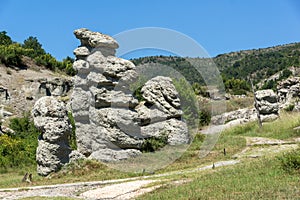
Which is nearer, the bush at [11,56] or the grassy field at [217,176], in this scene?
the grassy field at [217,176]

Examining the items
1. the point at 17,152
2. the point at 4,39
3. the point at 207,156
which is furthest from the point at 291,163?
the point at 4,39

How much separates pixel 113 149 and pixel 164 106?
4.71 m

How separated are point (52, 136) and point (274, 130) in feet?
43.2

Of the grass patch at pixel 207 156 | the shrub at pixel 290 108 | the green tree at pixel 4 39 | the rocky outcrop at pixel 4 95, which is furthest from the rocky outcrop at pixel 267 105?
the green tree at pixel 4 39

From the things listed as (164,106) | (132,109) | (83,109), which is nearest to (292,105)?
(164,106)

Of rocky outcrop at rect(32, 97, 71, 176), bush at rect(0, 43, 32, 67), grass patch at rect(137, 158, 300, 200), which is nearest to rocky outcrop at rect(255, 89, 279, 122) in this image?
rocky outcrop at rect(32, 97, 71, 176)

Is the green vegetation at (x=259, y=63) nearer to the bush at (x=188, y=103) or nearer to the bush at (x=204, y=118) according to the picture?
the bush at (x=204, y=118)

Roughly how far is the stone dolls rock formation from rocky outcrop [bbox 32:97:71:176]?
163cm

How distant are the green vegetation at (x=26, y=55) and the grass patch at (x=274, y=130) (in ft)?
68.5

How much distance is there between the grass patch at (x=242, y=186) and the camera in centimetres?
802

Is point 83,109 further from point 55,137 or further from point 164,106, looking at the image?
point 164,106

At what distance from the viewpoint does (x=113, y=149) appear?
17797 millimetres

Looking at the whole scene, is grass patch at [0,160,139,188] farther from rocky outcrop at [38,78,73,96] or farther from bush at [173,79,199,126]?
rocky outcrop at [38,78,73,96]

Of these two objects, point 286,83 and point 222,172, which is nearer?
point 222,172
